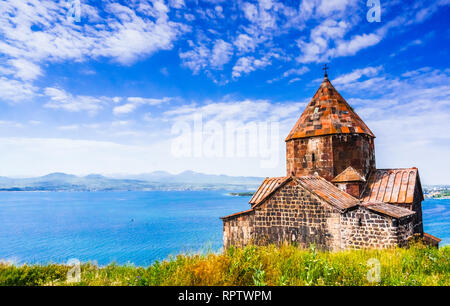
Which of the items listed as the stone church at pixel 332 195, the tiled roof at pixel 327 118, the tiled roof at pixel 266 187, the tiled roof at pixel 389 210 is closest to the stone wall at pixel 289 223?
the stone church at pixel 332 195

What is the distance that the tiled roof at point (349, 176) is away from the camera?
41.1 feet

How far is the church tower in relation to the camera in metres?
13.1

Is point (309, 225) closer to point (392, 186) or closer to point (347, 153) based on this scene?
point (347, 153)

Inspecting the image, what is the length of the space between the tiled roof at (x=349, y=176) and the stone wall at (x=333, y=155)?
177mm

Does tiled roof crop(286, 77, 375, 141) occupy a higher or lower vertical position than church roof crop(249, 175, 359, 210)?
higher

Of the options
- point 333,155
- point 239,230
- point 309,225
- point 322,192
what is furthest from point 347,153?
point 239,230

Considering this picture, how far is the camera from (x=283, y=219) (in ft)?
Answer: 35.5

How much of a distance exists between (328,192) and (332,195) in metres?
0.23

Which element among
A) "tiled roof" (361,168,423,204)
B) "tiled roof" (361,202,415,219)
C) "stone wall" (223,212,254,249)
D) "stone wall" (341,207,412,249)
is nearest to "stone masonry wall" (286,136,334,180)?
"tiled roof" (361,168,423,204)

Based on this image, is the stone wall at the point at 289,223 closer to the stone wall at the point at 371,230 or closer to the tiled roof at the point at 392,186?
the stone wall at the point at 371,230

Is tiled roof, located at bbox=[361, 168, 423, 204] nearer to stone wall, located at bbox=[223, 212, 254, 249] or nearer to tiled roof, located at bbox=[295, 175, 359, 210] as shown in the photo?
tiled roof, located at bbox=[295, 175, 359, 210]

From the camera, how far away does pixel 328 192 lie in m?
Answer: 11.0
